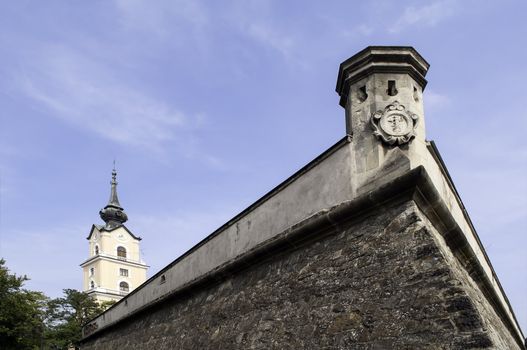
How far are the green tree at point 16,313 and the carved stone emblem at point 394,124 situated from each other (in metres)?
22.6

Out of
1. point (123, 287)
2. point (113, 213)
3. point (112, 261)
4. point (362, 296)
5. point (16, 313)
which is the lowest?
point (362, 296)

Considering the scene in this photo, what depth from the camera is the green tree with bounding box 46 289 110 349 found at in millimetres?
36406

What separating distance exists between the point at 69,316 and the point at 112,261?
17.4 m

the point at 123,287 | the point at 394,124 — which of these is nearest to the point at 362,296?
the point at 394,124

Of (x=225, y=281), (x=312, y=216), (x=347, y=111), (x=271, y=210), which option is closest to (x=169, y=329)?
(x=225, y=281)

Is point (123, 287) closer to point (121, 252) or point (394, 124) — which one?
point (121, 252)

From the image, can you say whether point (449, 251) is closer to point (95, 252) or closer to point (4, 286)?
point (4, 286)

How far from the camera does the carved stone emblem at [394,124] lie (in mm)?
5684

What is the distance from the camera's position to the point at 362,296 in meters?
5.20

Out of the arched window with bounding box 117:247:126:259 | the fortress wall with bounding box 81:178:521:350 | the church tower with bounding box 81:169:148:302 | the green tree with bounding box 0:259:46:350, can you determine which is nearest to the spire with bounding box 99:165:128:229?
the church tower with bounding box 81:169:148:302

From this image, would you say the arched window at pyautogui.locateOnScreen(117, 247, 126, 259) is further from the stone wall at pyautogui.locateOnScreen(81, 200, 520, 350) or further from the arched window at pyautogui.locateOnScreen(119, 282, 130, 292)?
the stone wall at pyautogui.locateOnScreen(81, 200, 520, 350)

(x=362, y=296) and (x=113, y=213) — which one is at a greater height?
(x=113, y=213)

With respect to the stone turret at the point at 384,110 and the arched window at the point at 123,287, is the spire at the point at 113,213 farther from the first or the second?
the stone turret at the point at 384,110

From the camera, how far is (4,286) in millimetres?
24578
